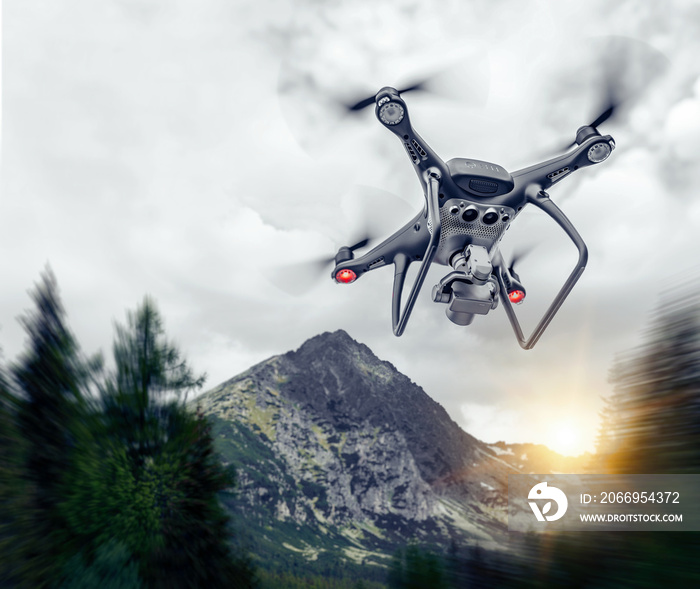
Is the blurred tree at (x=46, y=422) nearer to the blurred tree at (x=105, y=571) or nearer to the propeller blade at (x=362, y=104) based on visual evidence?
the blurred tree at (x=105, y=571)

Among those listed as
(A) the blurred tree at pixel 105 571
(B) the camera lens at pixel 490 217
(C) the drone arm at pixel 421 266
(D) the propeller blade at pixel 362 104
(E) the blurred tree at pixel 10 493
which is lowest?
(A) the blurred tree at pixel 105 571

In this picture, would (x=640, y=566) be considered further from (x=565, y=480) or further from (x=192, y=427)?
(x=192, y=427)

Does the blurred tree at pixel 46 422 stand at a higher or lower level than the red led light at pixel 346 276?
lower

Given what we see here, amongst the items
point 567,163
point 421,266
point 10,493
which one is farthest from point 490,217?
point 10,493

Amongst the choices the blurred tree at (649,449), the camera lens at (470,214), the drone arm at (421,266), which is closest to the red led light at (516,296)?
the drone arm at (421,266)

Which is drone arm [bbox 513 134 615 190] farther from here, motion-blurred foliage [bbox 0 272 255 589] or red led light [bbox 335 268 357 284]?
motion-blurred foliage [bbox 0 272 255 589]

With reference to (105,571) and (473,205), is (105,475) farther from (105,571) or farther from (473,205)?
(473,205)

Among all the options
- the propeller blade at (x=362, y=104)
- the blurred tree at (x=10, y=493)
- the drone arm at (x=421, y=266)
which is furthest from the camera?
the blurred tree at (x=10, y=493)
